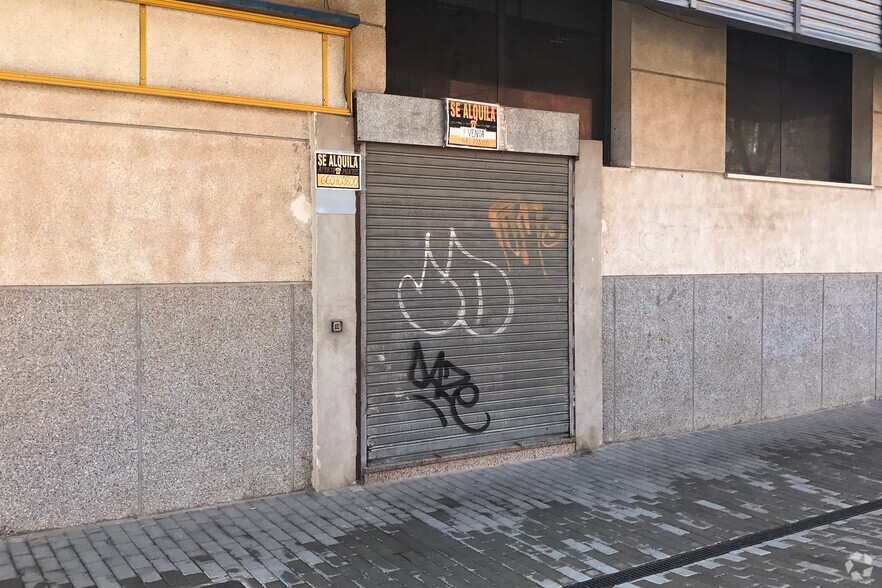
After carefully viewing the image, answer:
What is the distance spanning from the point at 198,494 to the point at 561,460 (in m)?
3.27

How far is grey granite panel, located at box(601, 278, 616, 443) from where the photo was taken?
26.1 feet

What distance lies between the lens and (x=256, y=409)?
6.09 meters

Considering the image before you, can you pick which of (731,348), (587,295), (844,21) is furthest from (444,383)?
(844,21)

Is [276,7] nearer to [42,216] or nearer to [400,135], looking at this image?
[400,135]

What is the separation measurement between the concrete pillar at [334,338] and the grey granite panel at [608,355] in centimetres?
269

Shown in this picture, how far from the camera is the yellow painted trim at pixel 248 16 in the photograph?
5.67 meters

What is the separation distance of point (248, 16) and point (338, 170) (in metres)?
1.29

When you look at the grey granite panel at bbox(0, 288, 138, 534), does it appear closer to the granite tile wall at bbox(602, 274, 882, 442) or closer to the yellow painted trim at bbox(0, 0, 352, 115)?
the yellow painted trim at bbox(0, 0, 352, 115)

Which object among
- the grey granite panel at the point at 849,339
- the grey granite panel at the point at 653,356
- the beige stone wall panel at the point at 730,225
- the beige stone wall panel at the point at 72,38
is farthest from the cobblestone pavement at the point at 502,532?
the beige stone wall panel at the point at 72,38

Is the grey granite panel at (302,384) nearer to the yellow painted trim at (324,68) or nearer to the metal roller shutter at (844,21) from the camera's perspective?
the yellow painted trim at (324,68)

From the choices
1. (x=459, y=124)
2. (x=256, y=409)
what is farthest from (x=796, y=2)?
(x=256, y=409)

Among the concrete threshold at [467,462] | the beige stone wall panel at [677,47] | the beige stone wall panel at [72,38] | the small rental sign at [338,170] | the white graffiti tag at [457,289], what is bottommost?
the concrete threshold at [467,462]

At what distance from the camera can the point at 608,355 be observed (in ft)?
26.1

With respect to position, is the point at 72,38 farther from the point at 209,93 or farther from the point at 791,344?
the point at 791,344
